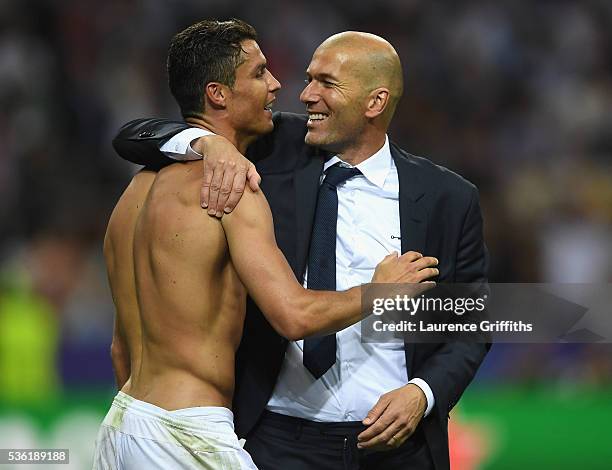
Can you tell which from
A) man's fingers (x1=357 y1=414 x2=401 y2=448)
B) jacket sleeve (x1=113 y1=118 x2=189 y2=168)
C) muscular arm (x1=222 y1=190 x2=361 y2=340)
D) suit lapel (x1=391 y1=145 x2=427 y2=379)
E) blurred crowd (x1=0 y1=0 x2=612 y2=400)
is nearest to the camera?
muscular arm (x1=222 y1=190 x2=361 y2=340)

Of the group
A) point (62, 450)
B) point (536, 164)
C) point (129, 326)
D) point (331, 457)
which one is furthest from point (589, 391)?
point (129, 326)

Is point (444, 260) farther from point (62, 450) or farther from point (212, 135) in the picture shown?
point (62, 450)

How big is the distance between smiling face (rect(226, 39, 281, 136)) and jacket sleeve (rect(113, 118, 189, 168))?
190 mm

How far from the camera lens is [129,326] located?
13.5 feet

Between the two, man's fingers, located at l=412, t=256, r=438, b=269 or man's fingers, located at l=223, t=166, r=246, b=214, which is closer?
man's fingers, located at l=223, t=166, r=246, b=214

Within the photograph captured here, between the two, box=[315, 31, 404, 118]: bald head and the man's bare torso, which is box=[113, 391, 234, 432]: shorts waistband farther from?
box=[315, 31, 404, 118]: bald head

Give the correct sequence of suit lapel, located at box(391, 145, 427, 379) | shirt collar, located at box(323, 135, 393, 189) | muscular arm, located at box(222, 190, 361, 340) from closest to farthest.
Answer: muscular arm, located at box(222, 190, 361, 340)
suit lapel, located at box(391, 145, 427, 379)
shirt collar, located at box(323, 135, 393, 189)

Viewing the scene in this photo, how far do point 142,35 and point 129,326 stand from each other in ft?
22.0

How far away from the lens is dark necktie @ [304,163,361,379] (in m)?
4.25

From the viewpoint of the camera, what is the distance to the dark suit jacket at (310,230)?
4.30 metres

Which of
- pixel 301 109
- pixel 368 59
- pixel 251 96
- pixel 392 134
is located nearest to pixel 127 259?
pixel 251 96

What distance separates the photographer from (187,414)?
385cm

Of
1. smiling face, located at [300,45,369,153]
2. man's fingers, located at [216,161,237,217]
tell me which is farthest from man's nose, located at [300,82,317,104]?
man's fingers, located at [216,161,237,217]

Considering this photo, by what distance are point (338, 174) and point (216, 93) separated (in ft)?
1.86
